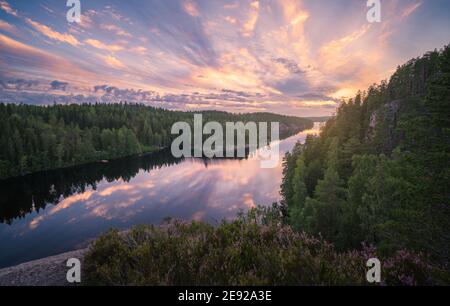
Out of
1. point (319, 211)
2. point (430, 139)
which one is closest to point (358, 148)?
point (319, 211)

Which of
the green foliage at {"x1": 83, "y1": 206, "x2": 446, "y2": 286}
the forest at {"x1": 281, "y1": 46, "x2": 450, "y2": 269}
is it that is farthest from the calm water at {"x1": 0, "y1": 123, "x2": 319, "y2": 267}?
the green foliage at {"x1": 83, "y1": 206, "x2": 446, "y2": 286}

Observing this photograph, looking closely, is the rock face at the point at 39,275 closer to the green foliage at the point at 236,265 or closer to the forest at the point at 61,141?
the green foliage at the point at 236,265

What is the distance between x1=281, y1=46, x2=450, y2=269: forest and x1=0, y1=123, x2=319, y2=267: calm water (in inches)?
528

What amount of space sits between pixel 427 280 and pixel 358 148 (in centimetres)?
4061

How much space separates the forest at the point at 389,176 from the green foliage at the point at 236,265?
3.66ft

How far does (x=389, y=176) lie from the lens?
69.6ft

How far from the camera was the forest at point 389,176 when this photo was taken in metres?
11.9

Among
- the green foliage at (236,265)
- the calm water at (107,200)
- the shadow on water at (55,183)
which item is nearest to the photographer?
the green foliage at (236,265)

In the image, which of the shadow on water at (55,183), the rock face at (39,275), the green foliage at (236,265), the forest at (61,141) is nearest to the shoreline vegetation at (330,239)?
the green foliage at (236,265)

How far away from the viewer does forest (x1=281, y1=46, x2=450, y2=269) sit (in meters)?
11.9

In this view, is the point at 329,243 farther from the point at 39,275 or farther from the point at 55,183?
the point at 55,183

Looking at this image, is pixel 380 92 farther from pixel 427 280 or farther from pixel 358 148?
pixel 427 280

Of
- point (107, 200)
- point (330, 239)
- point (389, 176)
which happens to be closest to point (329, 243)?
point (389, 176)

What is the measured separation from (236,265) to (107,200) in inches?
2189
